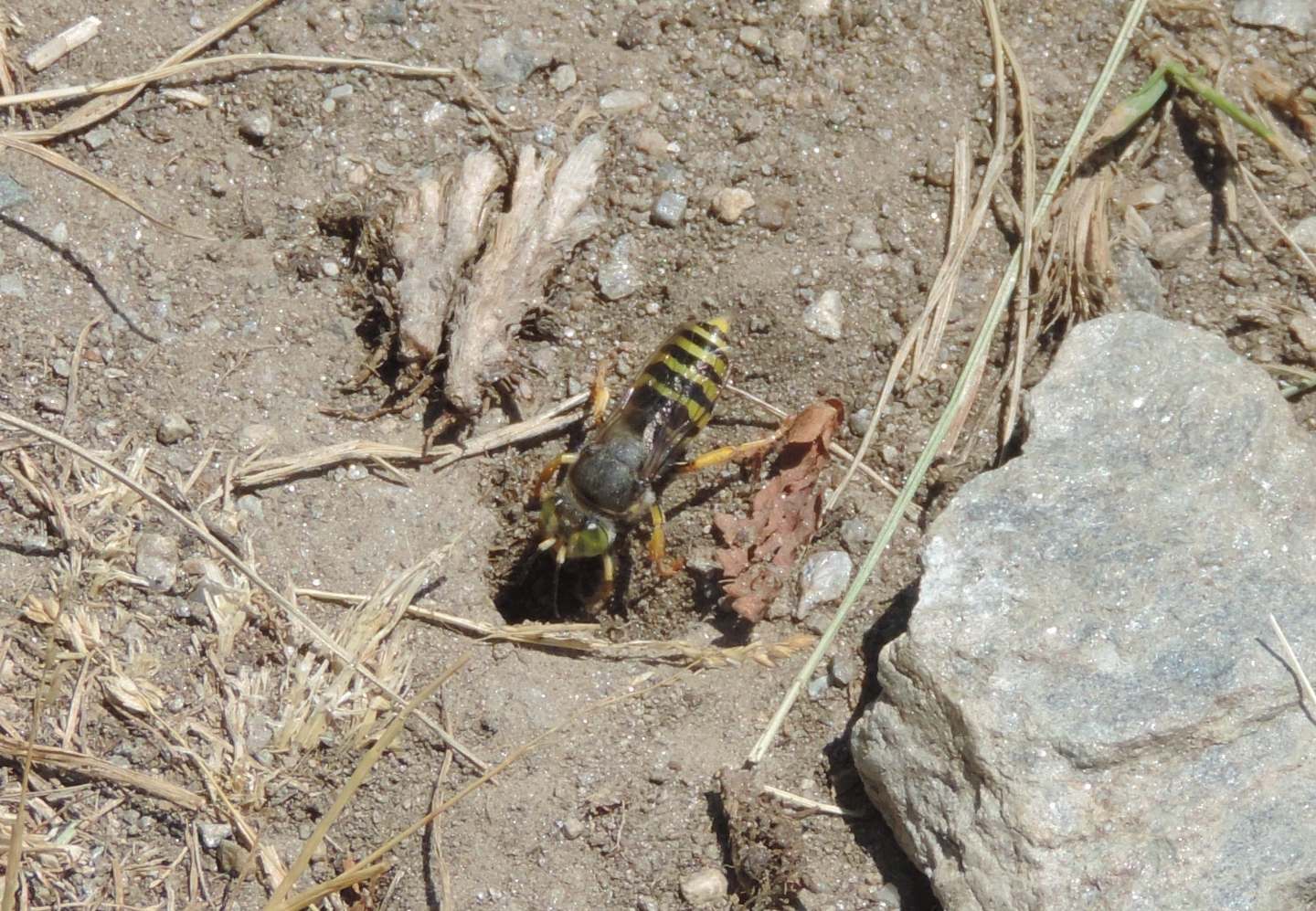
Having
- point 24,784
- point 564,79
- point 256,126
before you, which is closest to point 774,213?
point 564,79

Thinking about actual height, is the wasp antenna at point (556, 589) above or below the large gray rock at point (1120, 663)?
below

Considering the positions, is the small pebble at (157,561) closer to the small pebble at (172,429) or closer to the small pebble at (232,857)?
the small pebble at (172,429)

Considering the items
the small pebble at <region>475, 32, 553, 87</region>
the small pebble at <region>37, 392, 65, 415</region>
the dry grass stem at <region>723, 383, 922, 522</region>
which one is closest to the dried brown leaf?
the dry grass stem at <region>723, 383, 922, 522</region>

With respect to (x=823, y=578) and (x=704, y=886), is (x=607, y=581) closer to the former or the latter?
(x=823, y=578)

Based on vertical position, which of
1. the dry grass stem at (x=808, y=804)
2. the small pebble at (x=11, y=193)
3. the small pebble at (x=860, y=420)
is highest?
the small pebble at (x=11, y=193)

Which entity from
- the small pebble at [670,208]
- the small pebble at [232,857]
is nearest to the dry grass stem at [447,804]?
the small pebble at [232,857]
